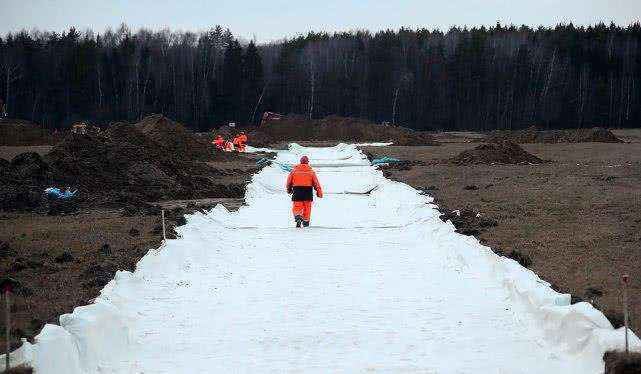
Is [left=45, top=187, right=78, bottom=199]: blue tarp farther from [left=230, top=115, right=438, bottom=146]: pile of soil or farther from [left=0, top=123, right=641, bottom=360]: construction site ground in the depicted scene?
[left=230, top=115, right=438, bottom=146]: pile of soil

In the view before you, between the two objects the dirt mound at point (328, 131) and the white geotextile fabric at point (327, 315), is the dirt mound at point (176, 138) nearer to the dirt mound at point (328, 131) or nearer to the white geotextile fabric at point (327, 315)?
the white geotextile fabric at point (327, 315)

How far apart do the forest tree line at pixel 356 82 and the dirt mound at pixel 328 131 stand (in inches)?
423

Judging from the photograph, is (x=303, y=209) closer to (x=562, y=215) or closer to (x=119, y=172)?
(x=562, y=215)

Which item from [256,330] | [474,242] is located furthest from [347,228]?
[256,330]

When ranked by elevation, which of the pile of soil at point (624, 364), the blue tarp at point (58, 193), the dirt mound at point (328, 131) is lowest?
the dirt mound at point (328, 131)

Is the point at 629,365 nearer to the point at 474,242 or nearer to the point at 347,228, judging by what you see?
the point at 474,242

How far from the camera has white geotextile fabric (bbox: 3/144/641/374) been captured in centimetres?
750

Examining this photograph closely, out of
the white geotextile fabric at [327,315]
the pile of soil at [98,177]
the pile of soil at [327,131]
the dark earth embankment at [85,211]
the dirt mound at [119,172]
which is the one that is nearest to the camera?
the white geotextile fabric at [327,315]

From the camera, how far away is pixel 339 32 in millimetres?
125812

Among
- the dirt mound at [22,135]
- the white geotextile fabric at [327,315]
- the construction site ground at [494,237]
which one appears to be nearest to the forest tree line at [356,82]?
the dirt mound at [22,135]

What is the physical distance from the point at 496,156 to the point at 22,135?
133 feet

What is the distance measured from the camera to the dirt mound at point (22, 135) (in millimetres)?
60938

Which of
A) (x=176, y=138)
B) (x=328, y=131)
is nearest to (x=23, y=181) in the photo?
(x=176, y=138)

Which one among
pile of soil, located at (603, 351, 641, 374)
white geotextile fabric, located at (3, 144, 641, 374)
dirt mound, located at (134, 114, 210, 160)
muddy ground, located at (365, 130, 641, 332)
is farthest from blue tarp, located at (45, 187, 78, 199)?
dirt mound, located at (134, 114, 210, 160)
